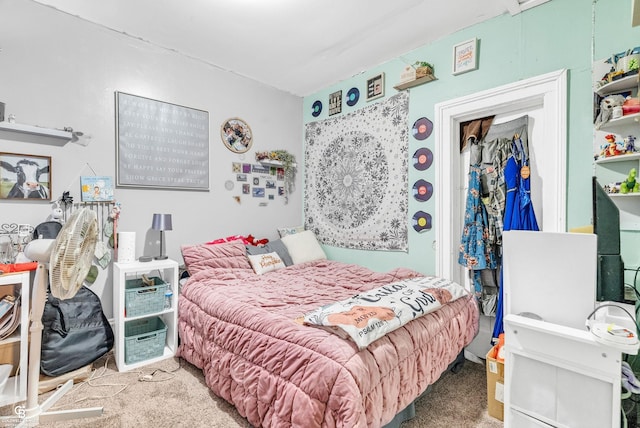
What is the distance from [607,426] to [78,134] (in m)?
3.41

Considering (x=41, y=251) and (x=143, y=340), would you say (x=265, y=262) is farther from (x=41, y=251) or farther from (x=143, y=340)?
(x=41, y=251)

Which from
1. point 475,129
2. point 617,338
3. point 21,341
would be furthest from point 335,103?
point 21,341

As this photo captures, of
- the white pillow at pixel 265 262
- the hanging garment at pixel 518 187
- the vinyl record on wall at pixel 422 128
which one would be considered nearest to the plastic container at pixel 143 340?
the white pillow at pixel 265 262

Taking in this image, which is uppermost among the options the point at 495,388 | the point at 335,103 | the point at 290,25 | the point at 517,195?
the point at 290,25

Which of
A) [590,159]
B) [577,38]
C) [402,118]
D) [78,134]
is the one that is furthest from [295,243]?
[577,38]

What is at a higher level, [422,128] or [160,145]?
[422,128]

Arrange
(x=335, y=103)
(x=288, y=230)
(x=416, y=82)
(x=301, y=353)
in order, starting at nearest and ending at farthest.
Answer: (x=301, y=353), (x=416, y=82), (x=335, y=103), (x=288, y=230)

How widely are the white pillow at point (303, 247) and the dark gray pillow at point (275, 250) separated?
5 cm

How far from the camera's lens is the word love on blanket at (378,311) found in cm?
132

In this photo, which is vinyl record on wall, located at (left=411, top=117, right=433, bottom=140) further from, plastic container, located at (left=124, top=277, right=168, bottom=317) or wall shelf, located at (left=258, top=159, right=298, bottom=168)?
plastic container, located at (left=124, top=277, right=168, bottom=317)

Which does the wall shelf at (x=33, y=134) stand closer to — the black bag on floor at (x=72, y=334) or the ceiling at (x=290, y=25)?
the ceiling at (x=290, y=25)

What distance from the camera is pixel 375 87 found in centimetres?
298

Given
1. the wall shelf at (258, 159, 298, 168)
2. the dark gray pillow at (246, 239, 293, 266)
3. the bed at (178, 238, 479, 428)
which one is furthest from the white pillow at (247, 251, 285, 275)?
the wall shelf at (258, 159, 298, 168)

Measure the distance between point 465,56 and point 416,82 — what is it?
1.32 ft
